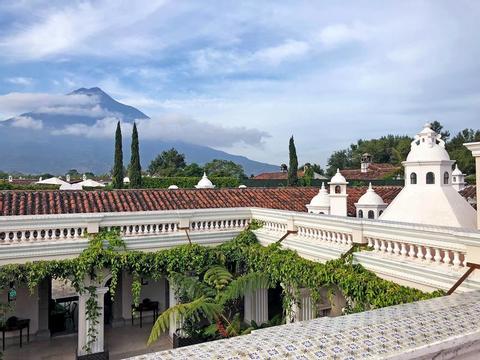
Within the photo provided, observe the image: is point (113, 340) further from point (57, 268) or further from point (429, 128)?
point (429, 128)

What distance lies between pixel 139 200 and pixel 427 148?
35.2 feet

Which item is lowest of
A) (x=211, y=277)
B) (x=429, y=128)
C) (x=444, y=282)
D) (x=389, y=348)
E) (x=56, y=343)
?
(x=56, y=343)

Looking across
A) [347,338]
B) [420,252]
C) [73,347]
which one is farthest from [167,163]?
[347,338]

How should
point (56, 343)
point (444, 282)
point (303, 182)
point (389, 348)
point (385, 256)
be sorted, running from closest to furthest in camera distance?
point (389, 348) → point (444, 282) → point (385, 256) → point (56, 343) → point (303, 182)

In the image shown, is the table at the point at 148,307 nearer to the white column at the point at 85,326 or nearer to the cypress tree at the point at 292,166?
the white column at the point at 85,326

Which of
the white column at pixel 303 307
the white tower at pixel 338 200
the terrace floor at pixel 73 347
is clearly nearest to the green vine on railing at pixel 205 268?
the white column at pixel 303 307

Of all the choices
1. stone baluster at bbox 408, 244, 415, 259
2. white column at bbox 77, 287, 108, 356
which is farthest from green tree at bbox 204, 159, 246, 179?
stone baluster at bbox 408, 244, 415, 259

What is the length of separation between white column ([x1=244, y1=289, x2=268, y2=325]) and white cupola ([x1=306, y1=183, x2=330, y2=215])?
19.8ft

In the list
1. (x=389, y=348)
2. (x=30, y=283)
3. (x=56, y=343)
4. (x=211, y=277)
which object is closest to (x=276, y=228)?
(x=211, y=277)

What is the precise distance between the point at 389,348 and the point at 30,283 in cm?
932

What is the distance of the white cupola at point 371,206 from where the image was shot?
1777 centimetres

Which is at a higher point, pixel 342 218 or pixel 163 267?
pixel 342 218

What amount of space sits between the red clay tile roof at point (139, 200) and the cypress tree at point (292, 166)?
84.1ft

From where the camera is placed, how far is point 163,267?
1111 cm
